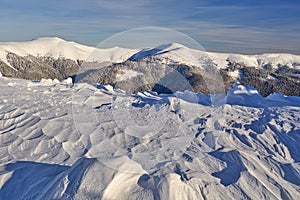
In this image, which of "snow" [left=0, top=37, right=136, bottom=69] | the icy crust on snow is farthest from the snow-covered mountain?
"snow" [left=0, top=37, right=136, bottom=69]

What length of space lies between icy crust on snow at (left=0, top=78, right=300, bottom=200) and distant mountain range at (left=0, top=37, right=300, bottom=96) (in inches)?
37.8

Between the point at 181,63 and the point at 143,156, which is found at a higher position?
the point at 181,63

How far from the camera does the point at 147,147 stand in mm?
7941

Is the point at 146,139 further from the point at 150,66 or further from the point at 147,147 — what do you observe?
the point at 150,66

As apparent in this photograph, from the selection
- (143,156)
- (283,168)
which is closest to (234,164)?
(283,168)

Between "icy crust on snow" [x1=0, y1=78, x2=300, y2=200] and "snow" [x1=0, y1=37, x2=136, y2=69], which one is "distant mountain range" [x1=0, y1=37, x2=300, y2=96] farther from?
"icy crust on snow" [x1=0, y1=78, x2=300, y2=200]

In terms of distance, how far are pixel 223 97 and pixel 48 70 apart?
271ft

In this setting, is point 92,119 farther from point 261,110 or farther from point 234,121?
point 261,110

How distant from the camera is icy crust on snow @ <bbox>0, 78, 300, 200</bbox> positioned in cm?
562

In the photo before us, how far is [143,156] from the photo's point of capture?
293 inches

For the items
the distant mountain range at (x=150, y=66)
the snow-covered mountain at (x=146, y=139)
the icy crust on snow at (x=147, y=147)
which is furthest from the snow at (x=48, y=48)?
the icy crust on snow at (x=147, y=147)

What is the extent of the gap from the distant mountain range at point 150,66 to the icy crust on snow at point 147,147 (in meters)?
0.96

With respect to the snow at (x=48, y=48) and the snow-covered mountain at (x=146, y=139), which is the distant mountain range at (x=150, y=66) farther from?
the snow-covered mountain at (x=146, y=139)

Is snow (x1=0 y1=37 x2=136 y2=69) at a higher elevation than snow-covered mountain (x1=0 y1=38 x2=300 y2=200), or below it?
below
